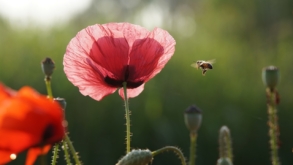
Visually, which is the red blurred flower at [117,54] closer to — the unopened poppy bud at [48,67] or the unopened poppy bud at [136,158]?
the unopened poppy bud at [48,67]

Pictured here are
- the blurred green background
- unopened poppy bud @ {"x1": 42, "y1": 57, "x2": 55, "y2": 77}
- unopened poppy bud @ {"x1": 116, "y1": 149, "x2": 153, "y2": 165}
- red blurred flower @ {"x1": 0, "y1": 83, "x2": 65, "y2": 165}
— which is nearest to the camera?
red blurred flower @ {"x1": 0, "y1": 83, "x2": 65, "y2": 165}

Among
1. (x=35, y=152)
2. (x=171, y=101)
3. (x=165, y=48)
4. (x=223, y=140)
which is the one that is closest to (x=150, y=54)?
(x=165, y=48)

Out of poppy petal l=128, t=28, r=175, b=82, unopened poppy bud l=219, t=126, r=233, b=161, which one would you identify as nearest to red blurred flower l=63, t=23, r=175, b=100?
poppy petal l=128, t=28, r=175, b=82

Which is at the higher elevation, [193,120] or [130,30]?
[130,30]

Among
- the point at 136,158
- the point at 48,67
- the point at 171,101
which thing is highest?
the point at 171,101

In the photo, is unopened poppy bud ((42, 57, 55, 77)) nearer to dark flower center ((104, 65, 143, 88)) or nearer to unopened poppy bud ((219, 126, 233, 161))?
dark flower center ((104, 65, 143, 88))

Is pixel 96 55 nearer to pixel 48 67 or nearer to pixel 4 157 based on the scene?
pixel 48 67

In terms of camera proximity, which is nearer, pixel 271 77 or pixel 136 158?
pixel 136 158
